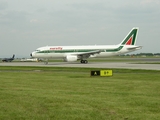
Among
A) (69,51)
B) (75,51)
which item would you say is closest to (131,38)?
(75,51)

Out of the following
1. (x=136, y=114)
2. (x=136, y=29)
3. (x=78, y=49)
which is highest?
(x=136, y=29)

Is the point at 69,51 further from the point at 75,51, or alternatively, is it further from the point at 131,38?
the point at 131,38

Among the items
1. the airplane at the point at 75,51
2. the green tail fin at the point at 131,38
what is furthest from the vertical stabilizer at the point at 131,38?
the airplane at the point at 75,51

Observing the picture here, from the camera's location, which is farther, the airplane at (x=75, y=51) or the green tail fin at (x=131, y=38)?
the green tail fin at (x=131, y=38)

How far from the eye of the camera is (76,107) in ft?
33.9

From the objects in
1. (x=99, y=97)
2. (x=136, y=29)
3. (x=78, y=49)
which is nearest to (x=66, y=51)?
(x=78, y=49)

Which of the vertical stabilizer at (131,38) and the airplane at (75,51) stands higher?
the vertical stabilizer at (131,38)

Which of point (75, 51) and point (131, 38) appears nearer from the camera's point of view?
point (75, 51)

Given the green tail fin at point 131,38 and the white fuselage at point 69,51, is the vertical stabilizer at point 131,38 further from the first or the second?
the white fuselage at point 69,51

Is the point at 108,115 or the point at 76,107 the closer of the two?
the point at 108,115

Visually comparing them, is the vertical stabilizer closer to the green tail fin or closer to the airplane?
the green tail fin

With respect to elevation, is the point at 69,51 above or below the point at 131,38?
below

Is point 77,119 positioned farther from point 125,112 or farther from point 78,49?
point 78,49

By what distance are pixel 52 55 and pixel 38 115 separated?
54354 mm
